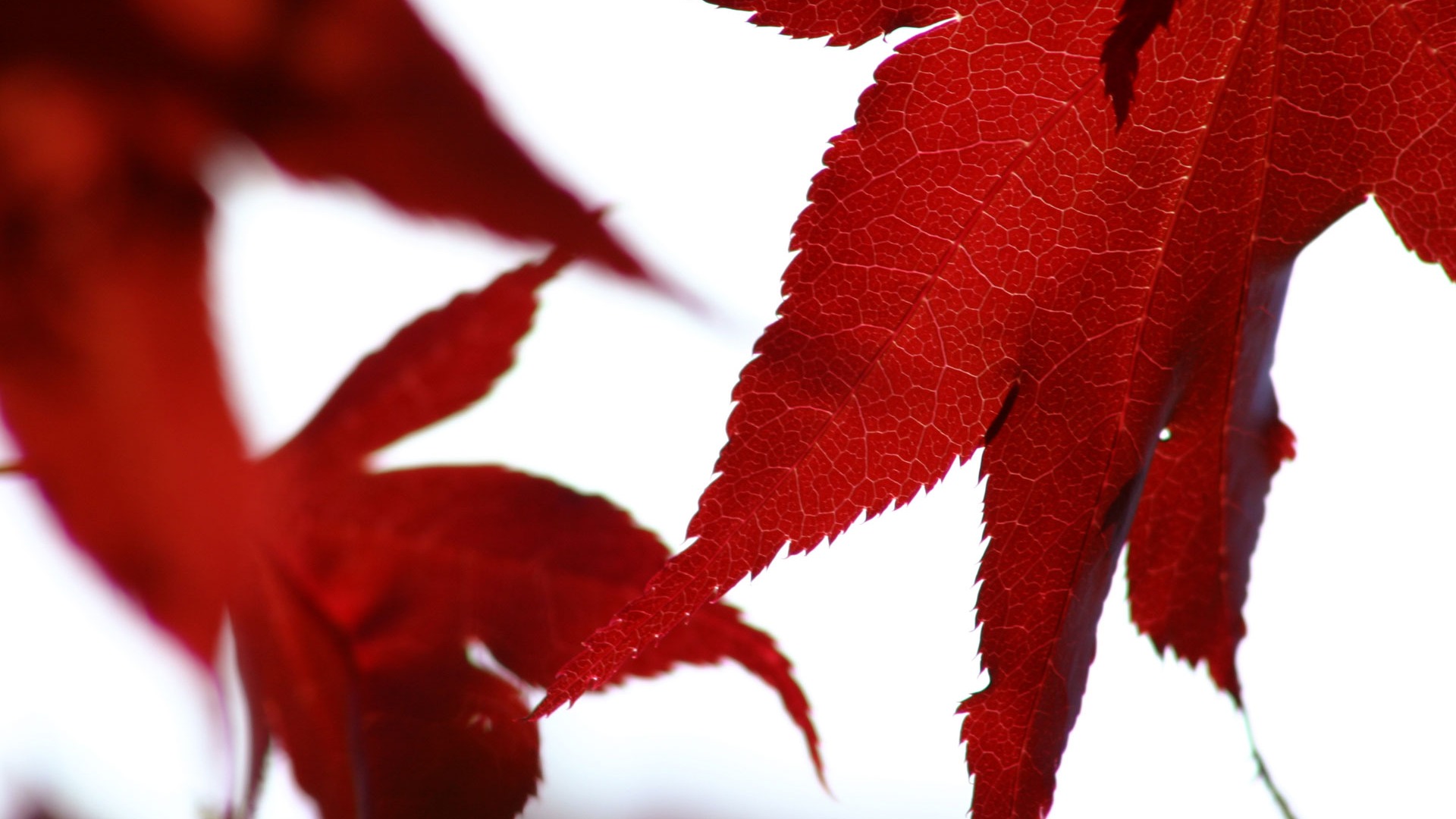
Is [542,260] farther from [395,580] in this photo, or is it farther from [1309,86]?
[1309,86]

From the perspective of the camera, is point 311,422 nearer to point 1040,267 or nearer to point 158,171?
point 158,171

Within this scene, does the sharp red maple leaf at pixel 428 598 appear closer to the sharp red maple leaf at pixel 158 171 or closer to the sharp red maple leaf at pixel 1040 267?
the sharp red maple leaf at pixel 158 171

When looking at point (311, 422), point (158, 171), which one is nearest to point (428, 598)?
point (311, 422)

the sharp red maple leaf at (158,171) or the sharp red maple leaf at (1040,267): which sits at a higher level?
the sharp red maple leaf at (158,171)

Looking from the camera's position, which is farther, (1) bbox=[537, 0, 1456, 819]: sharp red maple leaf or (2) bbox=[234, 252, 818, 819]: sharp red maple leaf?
(2) bbox=[234, 252, 818, 819]: sharp red maple leaf

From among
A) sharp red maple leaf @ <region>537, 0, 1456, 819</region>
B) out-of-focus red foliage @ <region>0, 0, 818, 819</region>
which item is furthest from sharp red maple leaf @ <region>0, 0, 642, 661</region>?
sharp red maple leaf @ <region>537, 0, 1456, 819</region>

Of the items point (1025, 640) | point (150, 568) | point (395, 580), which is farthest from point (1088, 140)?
point (150, 568)

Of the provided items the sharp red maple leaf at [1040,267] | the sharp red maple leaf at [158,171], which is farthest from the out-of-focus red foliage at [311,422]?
the sharp red maple leaf at [1040,267]

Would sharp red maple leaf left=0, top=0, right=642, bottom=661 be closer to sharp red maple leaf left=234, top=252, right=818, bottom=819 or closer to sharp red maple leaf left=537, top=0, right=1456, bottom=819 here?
sharp red maple leaf left=234, top=252, right=818, bottom=819
